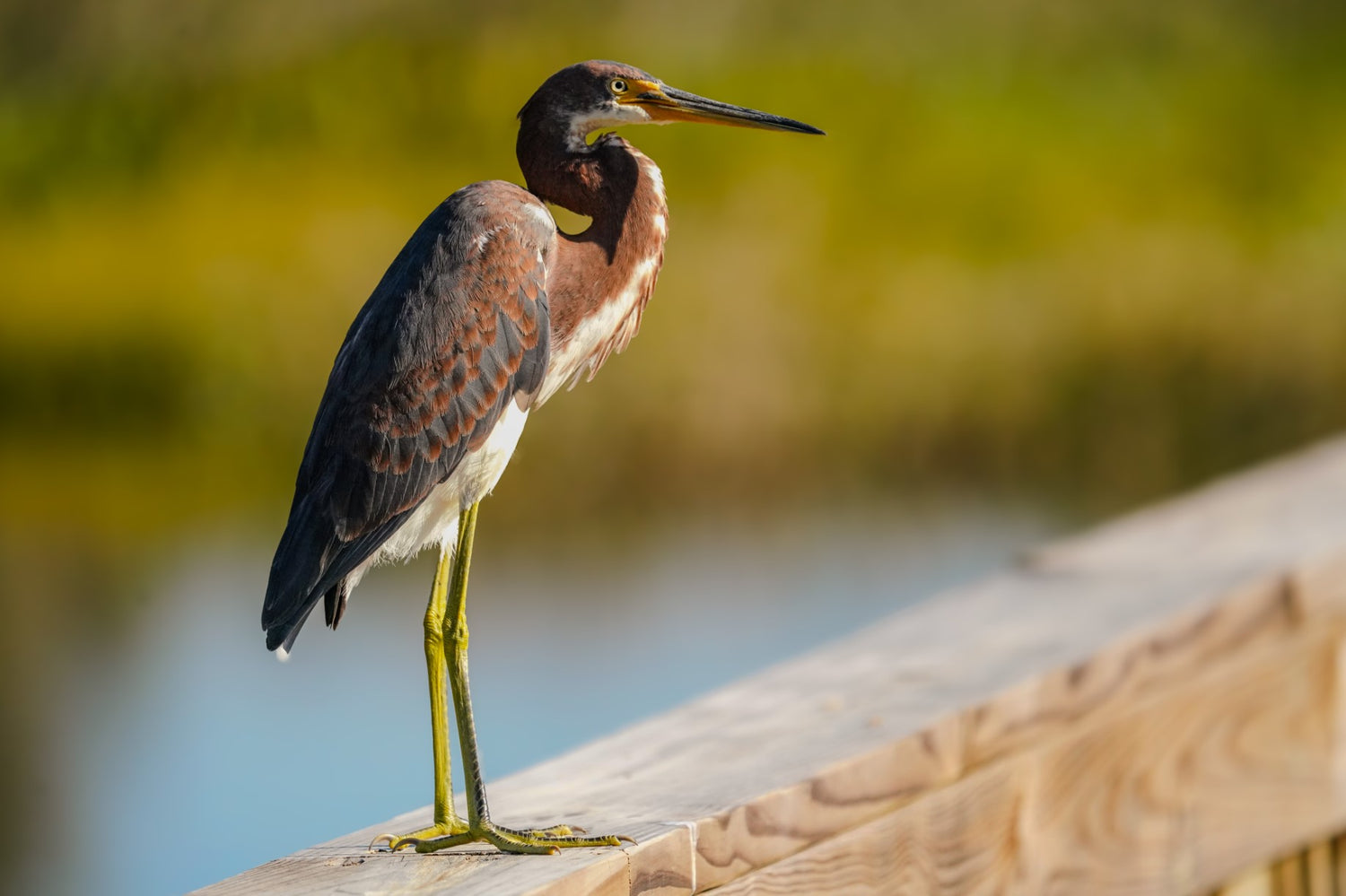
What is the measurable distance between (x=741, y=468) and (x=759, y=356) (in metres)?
0.33

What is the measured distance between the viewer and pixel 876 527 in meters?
4.91

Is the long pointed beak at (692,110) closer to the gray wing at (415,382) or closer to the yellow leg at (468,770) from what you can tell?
the gray wing at (415,382)

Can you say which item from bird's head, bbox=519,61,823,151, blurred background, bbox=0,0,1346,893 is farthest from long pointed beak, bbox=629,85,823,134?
blurred background, bbox=0,0,1346,893

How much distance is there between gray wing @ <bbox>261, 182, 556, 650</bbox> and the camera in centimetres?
129

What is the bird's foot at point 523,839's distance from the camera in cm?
124

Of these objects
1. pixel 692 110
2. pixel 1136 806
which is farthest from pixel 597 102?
pixel 1136 806

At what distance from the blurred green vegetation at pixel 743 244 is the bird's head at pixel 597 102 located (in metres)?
2.72

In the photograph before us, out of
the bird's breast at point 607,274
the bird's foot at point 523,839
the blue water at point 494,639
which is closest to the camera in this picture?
the bird's foot at point 523,839

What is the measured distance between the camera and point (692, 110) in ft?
4.39

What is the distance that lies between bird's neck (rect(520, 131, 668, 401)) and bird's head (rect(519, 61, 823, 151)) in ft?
0.08

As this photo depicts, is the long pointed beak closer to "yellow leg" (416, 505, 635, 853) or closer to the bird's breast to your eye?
the bird's breast

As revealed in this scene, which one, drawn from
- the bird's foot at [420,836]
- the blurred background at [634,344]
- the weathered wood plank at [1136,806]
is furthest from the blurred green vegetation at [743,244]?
the bird's foot at [420,836]

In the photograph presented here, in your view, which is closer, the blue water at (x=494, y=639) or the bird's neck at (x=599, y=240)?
the bird's neck at (x=599, y=240)

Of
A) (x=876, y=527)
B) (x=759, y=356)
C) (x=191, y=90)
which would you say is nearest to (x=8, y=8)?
(x=191, y=90)
